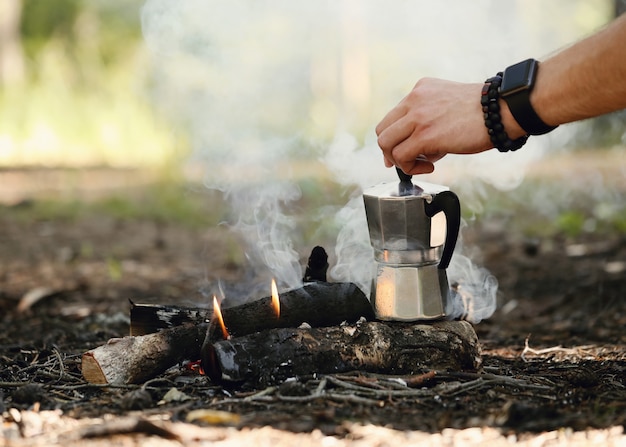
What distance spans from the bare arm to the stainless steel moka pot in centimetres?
11

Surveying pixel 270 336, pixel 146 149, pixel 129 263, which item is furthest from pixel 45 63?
pixel 270 336

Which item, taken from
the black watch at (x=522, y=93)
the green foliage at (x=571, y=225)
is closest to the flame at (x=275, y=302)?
the black watch at (x=522, y=93)

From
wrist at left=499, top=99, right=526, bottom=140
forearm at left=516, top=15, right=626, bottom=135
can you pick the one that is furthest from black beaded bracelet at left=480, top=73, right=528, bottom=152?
forearm at left=516, top=15, right=626, bottom=135

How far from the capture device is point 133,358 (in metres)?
2.85

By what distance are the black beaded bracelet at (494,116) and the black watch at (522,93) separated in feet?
0.10

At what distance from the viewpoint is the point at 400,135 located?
2.79 metres

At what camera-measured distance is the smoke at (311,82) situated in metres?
4.17

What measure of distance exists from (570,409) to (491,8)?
10.0m

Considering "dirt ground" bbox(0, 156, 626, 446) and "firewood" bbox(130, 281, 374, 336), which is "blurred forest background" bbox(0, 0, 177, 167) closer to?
"dirt ground" bbox(0, 156, 626, 446)

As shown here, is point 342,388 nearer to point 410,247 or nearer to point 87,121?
point 410,247

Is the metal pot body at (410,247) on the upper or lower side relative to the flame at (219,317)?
upper

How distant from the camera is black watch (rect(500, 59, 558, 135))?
266 centimetres

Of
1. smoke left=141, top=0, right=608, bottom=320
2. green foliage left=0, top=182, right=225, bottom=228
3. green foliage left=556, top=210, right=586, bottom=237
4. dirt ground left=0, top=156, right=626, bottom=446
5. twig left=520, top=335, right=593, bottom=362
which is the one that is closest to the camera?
dirt ground left=0, top=156, right=626, bottom=446

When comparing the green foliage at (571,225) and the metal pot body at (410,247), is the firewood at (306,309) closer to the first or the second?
the metal pot body at (410,247)
